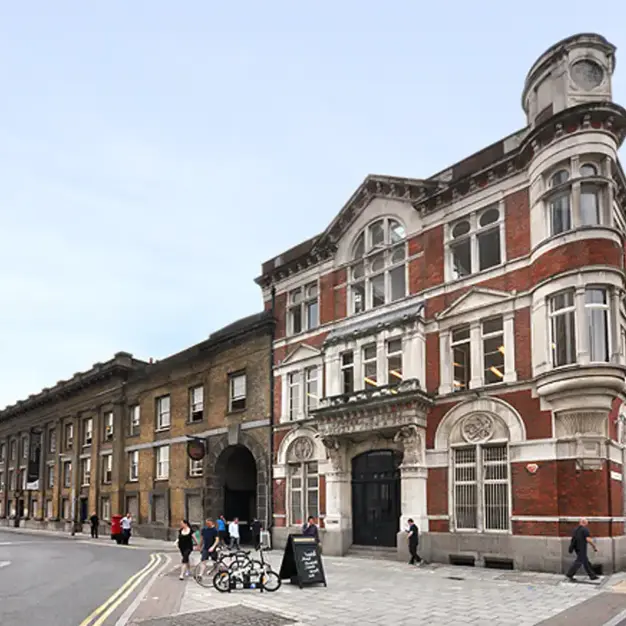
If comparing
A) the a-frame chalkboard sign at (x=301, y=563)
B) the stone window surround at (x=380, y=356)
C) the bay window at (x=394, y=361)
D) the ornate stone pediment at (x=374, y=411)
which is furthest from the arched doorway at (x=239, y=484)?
the a-frame chalkboard sign at (x=301, y=563)

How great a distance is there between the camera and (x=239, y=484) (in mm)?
34219

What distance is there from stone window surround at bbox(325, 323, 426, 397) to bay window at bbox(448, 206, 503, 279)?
2.55 meters

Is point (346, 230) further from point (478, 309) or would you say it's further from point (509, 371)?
point (509, 371)

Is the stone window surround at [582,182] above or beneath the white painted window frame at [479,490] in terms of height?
above

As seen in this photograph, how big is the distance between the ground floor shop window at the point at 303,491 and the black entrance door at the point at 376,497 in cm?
218

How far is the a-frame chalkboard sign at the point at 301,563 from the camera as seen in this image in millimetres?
16297

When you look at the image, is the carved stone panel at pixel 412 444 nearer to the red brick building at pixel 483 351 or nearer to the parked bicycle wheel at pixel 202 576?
the red brick building at pixel 483 351

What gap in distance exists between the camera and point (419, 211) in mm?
25312

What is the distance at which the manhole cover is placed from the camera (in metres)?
12.1

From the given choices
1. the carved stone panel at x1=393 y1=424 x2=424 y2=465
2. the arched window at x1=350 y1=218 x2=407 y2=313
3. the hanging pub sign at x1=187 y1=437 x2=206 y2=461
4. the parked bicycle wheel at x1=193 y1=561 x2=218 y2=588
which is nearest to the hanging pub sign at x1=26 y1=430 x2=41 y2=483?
the hanging pub sign at x1=187 y1=437 x2=206 y2=461

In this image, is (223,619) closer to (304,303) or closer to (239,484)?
(304,303)

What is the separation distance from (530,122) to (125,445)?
29.5 meters

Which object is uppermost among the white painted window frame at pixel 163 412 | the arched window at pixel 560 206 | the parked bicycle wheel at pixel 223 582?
the arched window at pixel 560 206

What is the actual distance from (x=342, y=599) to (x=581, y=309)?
10224mm
